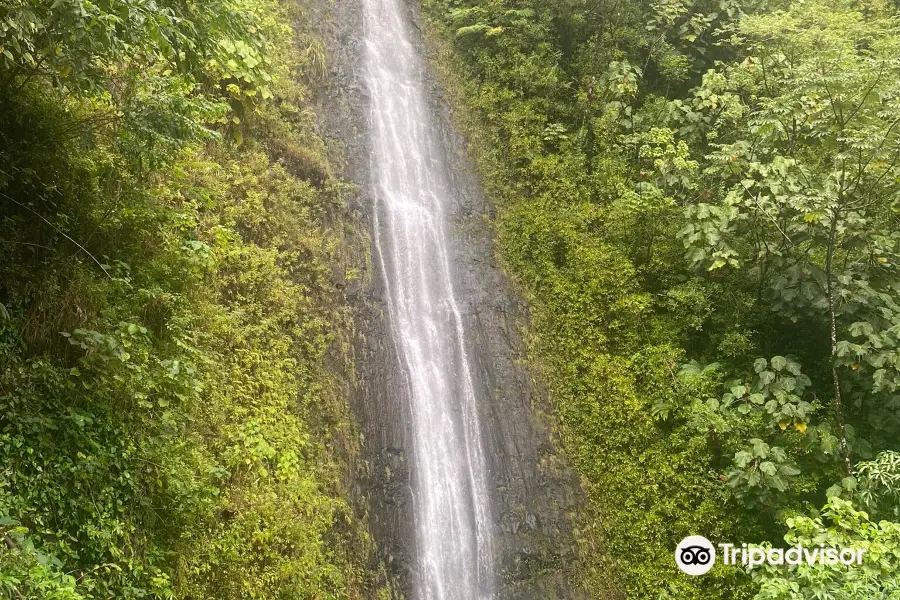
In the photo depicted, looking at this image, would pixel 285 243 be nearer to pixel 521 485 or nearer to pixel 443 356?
pixel 443 356

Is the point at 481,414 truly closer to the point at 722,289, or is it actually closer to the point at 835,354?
the point at 722,289

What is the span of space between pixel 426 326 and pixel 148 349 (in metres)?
5.30

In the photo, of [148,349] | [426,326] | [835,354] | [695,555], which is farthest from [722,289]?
[148,349]

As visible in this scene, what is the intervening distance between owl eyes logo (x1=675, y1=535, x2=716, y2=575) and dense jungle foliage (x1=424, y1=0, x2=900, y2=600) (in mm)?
143

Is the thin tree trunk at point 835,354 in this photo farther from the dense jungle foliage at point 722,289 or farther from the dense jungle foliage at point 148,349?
the dense jungle foliage at point 148,349

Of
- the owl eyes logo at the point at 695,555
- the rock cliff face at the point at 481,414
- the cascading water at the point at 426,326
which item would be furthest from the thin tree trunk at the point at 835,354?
the cascading water at the point at 426,326

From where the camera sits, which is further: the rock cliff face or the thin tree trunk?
the rock cliff face

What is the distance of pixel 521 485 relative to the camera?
29.7 ft

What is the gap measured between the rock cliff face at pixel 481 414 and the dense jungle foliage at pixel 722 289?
408mm

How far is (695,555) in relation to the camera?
7.98 metres

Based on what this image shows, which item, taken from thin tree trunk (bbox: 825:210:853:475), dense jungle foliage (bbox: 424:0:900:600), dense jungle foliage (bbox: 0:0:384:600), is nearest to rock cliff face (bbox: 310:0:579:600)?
dense jungle foliage (bbox: 424:0:900:600)

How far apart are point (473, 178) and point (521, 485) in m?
6.39

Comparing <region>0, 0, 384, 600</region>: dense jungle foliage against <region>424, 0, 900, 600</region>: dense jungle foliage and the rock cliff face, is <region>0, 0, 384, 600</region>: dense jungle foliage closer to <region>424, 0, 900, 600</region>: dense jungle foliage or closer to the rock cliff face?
the rock cliff face

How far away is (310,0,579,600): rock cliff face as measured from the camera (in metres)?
8.30
